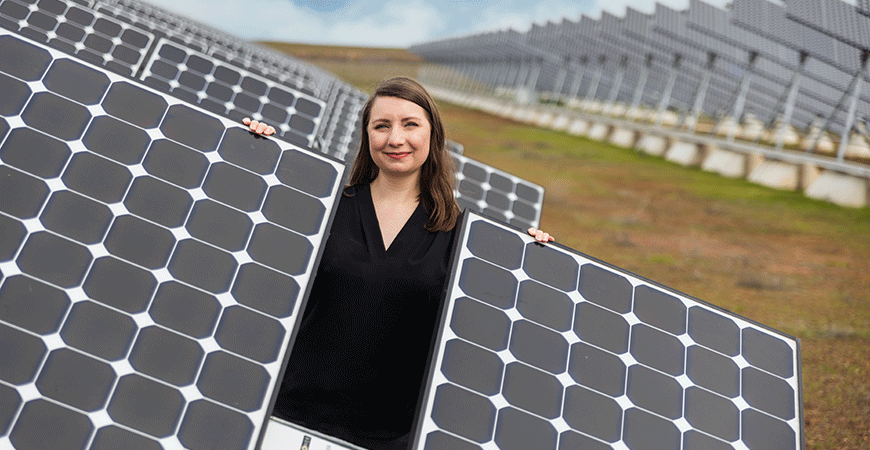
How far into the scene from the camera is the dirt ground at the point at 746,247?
7.54 metres

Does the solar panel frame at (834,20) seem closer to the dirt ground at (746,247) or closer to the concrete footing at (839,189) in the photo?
the concrete footing at (839,189)

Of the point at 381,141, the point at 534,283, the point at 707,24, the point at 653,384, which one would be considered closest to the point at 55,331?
the point at 381,141

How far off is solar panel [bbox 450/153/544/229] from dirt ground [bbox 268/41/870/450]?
3558mm

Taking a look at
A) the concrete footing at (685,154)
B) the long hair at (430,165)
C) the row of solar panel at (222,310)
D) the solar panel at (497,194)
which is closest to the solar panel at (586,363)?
the row of solar panel at (222,310)

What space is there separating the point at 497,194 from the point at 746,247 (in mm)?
10191

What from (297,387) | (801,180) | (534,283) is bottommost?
(801,180)

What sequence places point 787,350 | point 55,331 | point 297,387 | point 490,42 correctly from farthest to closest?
point 490,42 < point 297,387 < point 787,350 < point 55,331

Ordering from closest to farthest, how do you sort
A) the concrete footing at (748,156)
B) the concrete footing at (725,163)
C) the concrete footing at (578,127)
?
the concrete footing at (748,156) → the concrete footing at (725,163) → the concrete footing at (578,127)

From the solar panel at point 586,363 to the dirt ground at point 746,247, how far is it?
3700 millimetres

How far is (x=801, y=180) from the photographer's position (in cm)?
1847

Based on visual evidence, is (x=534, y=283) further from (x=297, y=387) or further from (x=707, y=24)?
(x=707, y=24)

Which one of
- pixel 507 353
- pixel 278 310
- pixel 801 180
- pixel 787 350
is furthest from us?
pixel 801 180

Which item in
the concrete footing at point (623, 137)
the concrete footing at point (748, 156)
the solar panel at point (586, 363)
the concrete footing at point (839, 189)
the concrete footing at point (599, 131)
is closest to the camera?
the solar panel at point (586, 363)

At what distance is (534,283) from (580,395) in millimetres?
588
